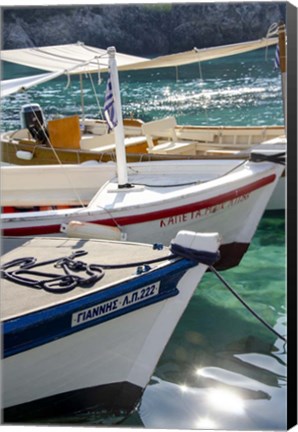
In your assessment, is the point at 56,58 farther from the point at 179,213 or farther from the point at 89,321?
the point at 89,321

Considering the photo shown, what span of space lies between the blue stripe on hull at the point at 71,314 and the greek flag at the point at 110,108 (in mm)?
1299

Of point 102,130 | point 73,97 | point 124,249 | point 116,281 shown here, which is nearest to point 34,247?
point 124,249

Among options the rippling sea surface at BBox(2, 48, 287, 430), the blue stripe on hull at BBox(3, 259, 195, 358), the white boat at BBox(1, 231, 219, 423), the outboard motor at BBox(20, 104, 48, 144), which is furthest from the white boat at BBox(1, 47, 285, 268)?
the outboard motor at BBox(20, 104, 48, 144)

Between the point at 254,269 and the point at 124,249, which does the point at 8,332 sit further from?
the point at 254,269

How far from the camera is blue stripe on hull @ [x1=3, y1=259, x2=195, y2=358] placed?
97.2 inches

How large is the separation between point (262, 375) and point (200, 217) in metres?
1.19

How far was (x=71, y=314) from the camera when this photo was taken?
256 cm

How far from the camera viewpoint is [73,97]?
15.0m

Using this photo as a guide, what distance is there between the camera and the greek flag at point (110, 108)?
3703 mm

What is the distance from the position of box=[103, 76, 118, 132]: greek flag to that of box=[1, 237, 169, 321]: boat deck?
33.3 inches

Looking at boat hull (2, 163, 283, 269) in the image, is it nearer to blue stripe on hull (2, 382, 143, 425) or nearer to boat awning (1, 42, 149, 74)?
blue stripe on hull (2, 382, 143, 425)

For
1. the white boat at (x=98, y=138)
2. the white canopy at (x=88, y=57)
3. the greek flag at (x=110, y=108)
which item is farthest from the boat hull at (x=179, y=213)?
the white canopy at (x=88, y=57)

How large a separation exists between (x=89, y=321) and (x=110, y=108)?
5.01 feet

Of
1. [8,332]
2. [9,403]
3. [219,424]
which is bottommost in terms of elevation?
[219,424]
